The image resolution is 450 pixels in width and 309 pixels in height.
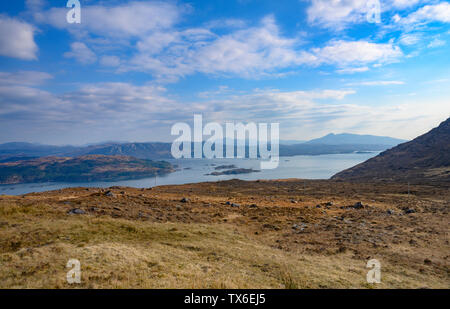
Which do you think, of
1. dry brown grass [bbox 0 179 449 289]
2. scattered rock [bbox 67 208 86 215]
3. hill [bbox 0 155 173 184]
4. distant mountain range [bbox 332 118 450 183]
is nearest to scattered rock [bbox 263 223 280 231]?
dry brown grass [bbox 0 179 449 289]

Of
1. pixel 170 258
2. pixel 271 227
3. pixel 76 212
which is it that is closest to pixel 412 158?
pixel 271 227

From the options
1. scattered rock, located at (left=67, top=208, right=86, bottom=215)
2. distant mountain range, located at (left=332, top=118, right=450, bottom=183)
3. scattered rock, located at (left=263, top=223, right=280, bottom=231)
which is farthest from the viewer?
distant mountain range, located at (left=332, top=118, right=450, bottom=183)

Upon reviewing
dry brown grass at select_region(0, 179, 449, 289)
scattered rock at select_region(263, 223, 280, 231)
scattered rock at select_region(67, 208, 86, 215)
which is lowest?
scattered rock at select_region(263, 223, 280, 231)

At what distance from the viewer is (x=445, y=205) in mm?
26844

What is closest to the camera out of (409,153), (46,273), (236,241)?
(46,273)

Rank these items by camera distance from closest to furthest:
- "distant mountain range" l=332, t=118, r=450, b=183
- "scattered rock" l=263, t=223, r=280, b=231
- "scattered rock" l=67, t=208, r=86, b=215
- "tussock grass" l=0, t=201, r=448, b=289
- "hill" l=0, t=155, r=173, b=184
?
1. "tussock grass" l=0, t=201, r=448, b=289
2. "scattered rock" l=67, t=208, r=86, b=215
3. "scattered rock" l=263, t=223, r=280, b=231
4. "distant mountain range" l=332, t=118, r=450, b=183
5. "hill" l=0, t=155, r=173, b=184

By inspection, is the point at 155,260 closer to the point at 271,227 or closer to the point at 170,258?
the point at 170,258

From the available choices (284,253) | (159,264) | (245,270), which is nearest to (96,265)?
(159,264)

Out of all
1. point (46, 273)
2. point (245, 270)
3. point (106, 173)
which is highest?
point (46, 273)

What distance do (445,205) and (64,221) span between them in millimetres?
36964

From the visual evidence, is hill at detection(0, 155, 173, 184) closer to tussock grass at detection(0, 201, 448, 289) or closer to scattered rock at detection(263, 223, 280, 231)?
scattered rock at detection(263, 223, 280, 231)

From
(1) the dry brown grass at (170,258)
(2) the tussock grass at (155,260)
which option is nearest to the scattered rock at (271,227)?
(1) the dry brown grass at (170,258)
